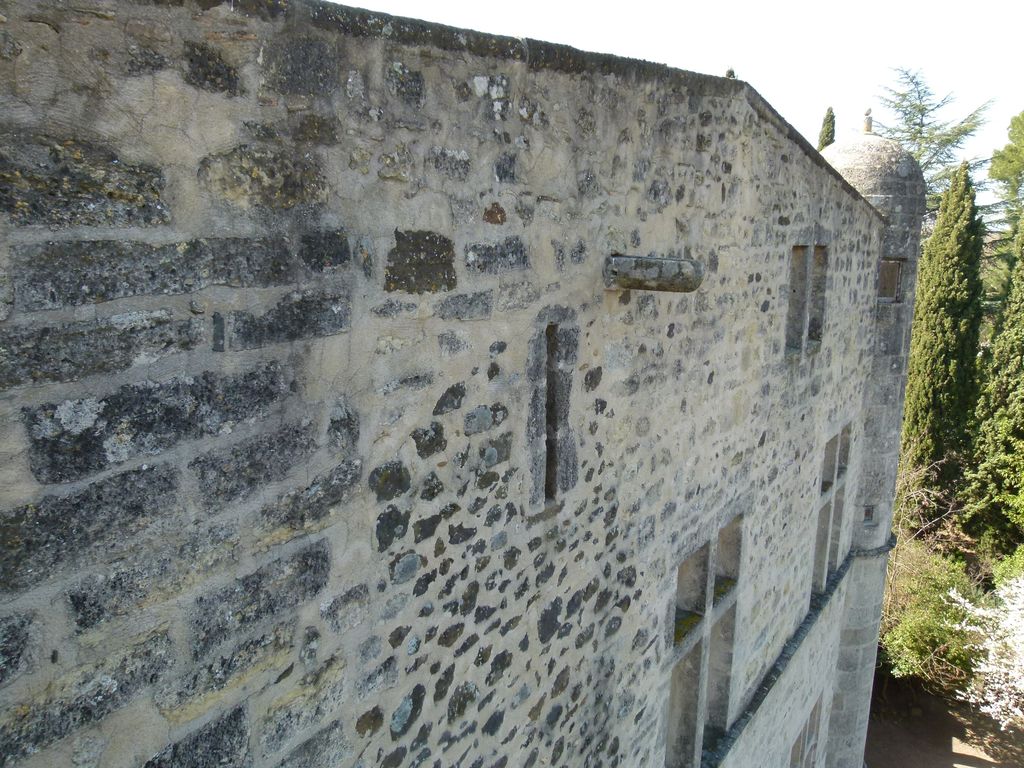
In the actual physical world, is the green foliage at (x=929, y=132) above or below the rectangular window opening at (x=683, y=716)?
above

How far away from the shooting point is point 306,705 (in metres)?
2.25

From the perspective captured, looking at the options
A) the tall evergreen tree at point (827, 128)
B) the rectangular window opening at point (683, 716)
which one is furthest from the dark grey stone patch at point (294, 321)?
the tall evergreen tree at point (827, 128)

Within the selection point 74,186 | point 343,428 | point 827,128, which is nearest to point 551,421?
point 343,428

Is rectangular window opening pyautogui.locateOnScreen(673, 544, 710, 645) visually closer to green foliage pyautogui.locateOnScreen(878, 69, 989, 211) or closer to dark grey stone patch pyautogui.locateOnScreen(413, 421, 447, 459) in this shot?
dark grey stone patch pyautogui.locateOnScreen(413, 421, 447, 459)

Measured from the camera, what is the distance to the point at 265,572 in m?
2.06

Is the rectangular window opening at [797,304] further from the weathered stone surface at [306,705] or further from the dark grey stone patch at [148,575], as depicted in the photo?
the dark grey stone patch at [148,575]

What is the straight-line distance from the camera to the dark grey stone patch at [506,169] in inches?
106

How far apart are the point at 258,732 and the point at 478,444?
46.4 inches

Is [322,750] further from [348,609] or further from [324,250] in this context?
[324,250]

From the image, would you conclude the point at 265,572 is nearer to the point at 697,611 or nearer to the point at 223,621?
the point at 223,621

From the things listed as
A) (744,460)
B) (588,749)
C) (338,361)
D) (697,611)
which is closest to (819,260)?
(744,460)

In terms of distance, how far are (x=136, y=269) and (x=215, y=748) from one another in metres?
1.28

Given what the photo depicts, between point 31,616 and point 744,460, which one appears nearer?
point 31,616

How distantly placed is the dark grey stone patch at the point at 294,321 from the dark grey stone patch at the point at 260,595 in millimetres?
628
